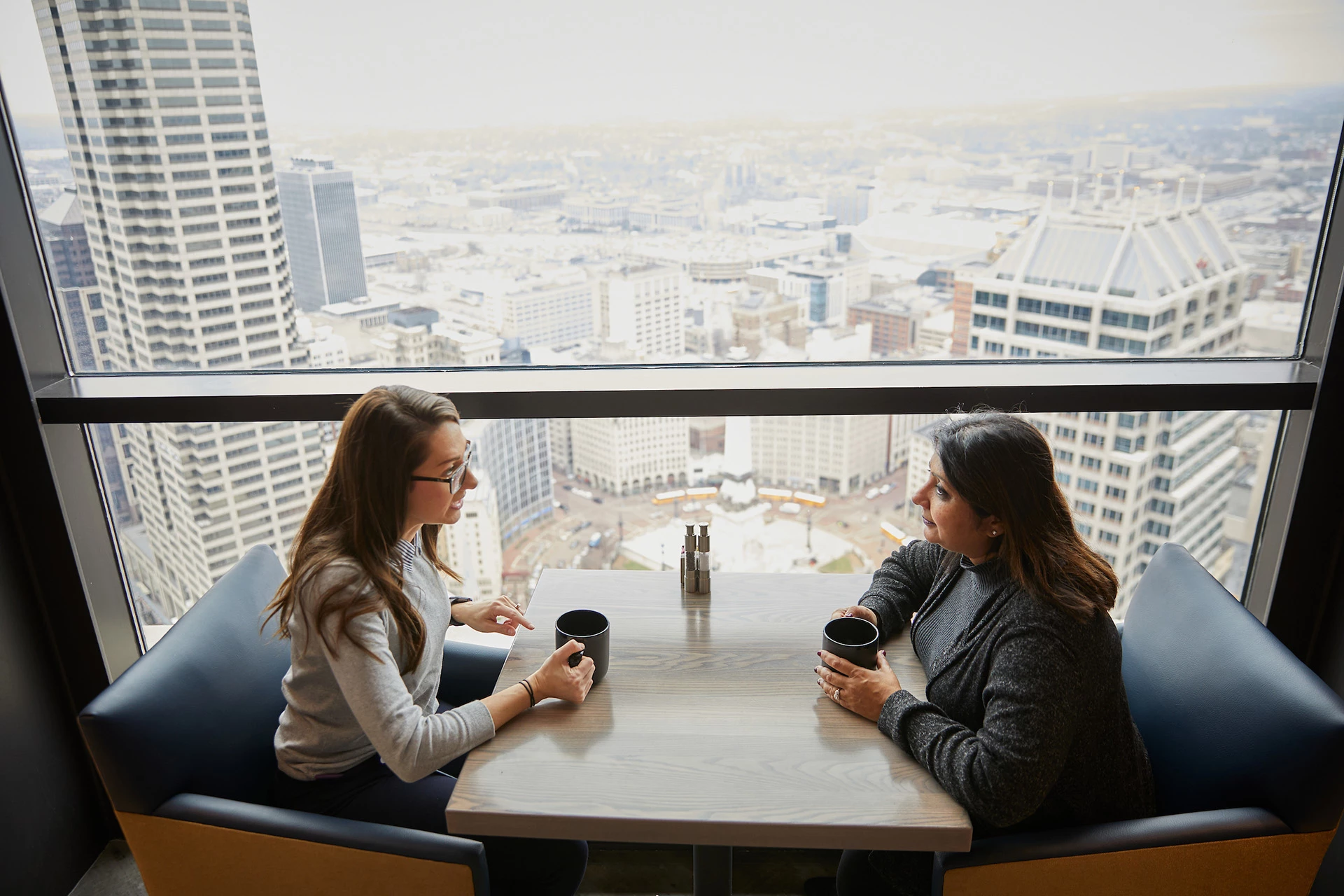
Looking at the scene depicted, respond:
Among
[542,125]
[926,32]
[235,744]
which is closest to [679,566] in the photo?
[235,744]

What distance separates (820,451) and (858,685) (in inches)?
32.4

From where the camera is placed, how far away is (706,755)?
1.33 meters

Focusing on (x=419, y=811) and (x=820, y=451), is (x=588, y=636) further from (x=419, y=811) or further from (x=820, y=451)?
(x=820, y=451)

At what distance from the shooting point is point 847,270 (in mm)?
2014

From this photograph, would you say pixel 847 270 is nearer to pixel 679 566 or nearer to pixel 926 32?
pixel 926 32

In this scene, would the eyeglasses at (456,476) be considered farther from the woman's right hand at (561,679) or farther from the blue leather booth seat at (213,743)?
the blue leather booth seat at (213,743)

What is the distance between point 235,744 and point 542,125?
1413 mm

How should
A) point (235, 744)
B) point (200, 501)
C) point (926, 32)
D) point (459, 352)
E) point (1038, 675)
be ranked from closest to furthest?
point (1038, 675), point (235, 744), point (926, 32), point (459, 352), point (200, 501)

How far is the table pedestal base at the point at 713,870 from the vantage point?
156cm

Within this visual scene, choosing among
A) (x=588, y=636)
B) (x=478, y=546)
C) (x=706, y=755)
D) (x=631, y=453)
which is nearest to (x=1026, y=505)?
(x=706, y=755)

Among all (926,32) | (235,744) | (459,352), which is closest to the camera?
(235,744)

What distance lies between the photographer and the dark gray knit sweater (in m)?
1.24

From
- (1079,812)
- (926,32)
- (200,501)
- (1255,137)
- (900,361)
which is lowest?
(1079,812)

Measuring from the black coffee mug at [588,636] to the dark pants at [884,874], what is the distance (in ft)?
1.85
